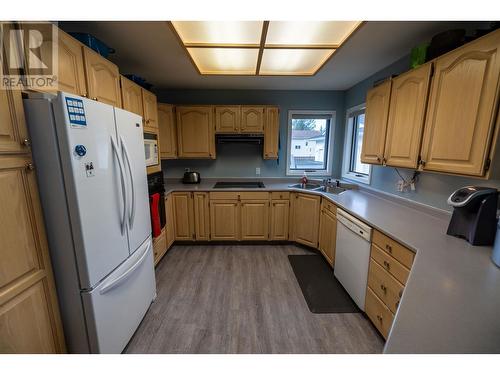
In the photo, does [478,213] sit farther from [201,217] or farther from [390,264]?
[201,217]

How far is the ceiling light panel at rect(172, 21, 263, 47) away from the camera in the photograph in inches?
58.7

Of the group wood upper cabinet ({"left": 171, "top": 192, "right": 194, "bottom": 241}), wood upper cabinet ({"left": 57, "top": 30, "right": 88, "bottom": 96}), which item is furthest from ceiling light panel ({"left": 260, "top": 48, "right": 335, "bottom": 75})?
wood upper cabinet ({"left": 171, "top": 192, "right": 194, "bottom": 241})

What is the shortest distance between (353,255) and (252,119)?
2.25 meters

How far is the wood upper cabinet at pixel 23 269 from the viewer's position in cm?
89

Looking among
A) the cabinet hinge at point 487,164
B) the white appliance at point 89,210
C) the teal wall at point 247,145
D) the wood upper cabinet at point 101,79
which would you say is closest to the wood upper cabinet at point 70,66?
the wood upper cabinet at point 101,79

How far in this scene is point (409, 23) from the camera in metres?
1.46

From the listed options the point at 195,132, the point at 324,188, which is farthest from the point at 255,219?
the point at 195,132

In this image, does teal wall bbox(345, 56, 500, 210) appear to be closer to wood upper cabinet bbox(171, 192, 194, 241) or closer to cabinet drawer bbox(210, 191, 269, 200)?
cabinet drawer bbox(210, 191, 269, 200)

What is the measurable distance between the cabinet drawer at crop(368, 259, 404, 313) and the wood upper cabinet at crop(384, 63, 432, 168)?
85cm

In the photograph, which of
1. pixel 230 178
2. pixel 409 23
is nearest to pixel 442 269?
pixel 409 23

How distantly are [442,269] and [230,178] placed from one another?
2876 millimetres

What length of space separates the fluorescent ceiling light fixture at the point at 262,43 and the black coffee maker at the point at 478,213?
1339 mm

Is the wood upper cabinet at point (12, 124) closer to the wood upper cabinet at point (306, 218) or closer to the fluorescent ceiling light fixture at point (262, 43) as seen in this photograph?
the fluorescent ceiling light fixture at point (262, 43)

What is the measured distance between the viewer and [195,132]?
3070 millimetres
